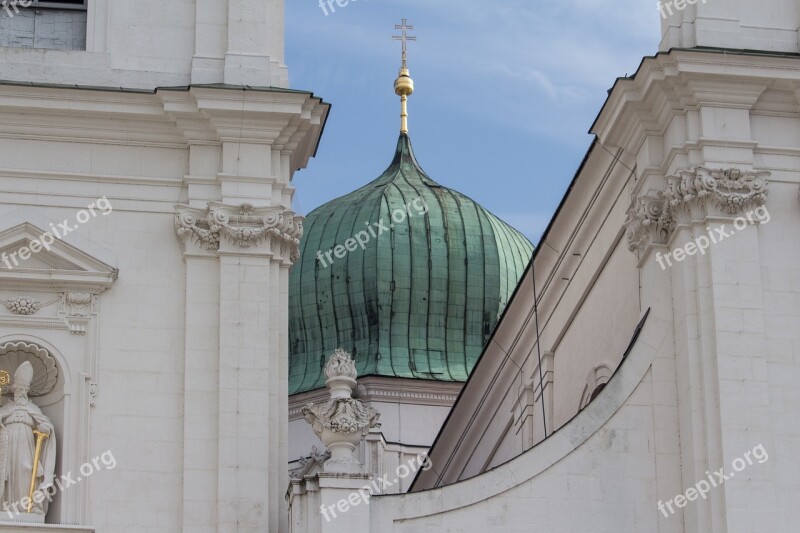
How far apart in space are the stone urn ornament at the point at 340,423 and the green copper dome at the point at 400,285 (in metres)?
13.9

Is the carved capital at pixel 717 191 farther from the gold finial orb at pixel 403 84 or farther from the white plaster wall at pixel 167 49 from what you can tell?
the gold finial orb at pixel 403 84

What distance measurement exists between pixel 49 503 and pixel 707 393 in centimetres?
604

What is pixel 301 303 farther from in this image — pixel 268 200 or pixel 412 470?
pixel 268 200

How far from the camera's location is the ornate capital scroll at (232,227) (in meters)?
24.9

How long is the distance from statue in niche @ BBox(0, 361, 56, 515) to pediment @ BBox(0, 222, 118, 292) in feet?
2.97

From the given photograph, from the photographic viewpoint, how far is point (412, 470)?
36.8m

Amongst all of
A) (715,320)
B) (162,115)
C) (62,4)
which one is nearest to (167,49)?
(162,115)

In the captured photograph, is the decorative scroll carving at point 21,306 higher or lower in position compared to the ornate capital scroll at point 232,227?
lower

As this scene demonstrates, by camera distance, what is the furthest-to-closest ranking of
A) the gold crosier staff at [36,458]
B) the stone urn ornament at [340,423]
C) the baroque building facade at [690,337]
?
the gold crosier staff at [36,458], the baroque building facade at [690,337], the stone urn ornament at [340,423]

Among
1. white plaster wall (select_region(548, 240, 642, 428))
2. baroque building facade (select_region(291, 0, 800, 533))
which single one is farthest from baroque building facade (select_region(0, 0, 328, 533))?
white plaster wall (select_region(548, 240, 642, 428))

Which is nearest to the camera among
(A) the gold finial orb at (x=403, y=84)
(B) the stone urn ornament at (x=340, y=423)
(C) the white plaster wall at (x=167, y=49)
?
(B) the stone urn ornament at (x=340, y=423)

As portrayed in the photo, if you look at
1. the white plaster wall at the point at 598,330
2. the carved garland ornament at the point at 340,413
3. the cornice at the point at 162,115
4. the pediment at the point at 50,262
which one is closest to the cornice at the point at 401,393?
the white plaster wall at the point at 598,330

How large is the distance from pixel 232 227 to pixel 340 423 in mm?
2476

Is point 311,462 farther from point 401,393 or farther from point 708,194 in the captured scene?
point 708,194
